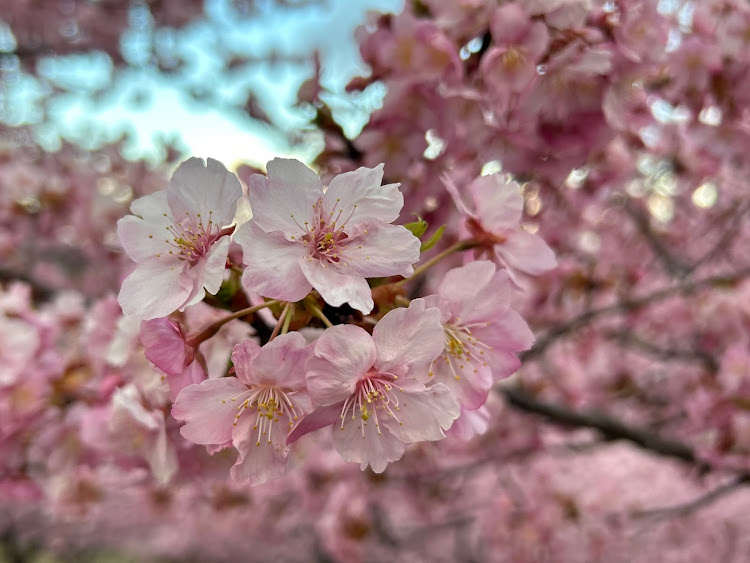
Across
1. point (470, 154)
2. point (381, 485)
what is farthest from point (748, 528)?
point (470, 154)

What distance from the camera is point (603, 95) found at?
1.08 m

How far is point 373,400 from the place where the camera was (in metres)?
0.63

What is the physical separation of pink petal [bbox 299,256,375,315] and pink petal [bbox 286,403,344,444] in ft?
0.42

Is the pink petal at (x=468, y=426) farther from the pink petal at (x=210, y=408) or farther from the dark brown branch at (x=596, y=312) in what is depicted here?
the dark brown branch at (x=596, y=312)

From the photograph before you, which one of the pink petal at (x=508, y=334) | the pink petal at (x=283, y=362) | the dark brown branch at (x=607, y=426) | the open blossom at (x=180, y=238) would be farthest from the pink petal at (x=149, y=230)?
the dark brown branch at (x=607, y=426)

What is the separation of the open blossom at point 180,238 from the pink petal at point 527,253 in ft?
1.33

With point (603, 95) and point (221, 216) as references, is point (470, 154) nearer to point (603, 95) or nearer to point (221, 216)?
point (603, 95)

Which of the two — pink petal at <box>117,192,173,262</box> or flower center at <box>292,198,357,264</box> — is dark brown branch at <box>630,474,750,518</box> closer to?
flower center at <box>292,198,357,264</box>

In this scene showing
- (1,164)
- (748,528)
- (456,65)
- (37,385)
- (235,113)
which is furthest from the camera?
(748,528)

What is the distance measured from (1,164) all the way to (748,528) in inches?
227

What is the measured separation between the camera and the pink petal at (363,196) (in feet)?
2.07

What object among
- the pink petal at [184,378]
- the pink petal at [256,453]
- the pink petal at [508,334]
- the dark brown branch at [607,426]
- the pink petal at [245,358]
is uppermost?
the pink petal at [245,358]

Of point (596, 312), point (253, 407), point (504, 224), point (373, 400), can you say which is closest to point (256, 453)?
point (253, 407)

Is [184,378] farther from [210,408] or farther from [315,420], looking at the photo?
[315,420]
